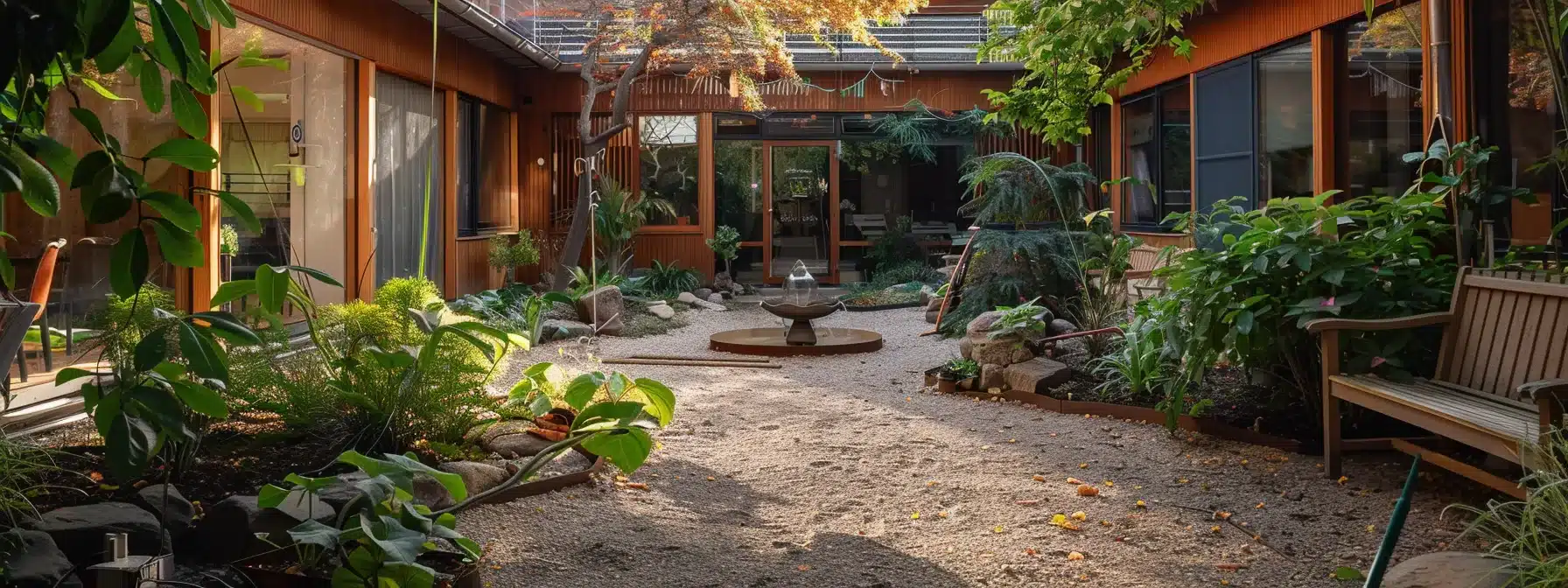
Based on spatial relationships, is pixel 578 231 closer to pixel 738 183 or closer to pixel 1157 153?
pixel 738 183

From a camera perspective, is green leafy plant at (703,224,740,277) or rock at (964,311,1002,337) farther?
green leafy plant at (703,224,740,277)

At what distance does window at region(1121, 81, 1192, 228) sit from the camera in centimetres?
1122

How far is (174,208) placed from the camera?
4.46ft

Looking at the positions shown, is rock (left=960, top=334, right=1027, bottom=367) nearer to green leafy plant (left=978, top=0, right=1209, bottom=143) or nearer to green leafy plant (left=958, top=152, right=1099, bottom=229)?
green leafy plant (left=978, top=0, right=1209, bottom=143)

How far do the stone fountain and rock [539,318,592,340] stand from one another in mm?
1091

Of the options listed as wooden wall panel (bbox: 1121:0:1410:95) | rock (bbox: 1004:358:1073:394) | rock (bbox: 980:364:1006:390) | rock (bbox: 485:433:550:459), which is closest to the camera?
rock (bbox: 485:433:550:459)

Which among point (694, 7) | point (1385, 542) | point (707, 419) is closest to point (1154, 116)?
point (694, 7)

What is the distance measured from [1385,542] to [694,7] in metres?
11.5

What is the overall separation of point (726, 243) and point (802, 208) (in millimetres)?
1310

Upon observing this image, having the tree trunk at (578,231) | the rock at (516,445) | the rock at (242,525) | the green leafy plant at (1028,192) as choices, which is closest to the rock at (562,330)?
the tree trunk at (578,231)

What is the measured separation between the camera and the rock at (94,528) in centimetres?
301

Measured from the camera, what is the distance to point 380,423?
14.4 ft

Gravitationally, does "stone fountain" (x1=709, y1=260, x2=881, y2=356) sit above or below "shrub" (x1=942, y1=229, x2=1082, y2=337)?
below

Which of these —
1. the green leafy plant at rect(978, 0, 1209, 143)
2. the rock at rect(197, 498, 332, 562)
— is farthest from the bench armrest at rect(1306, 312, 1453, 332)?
the rock at rect(197, 498, 332, 562)
